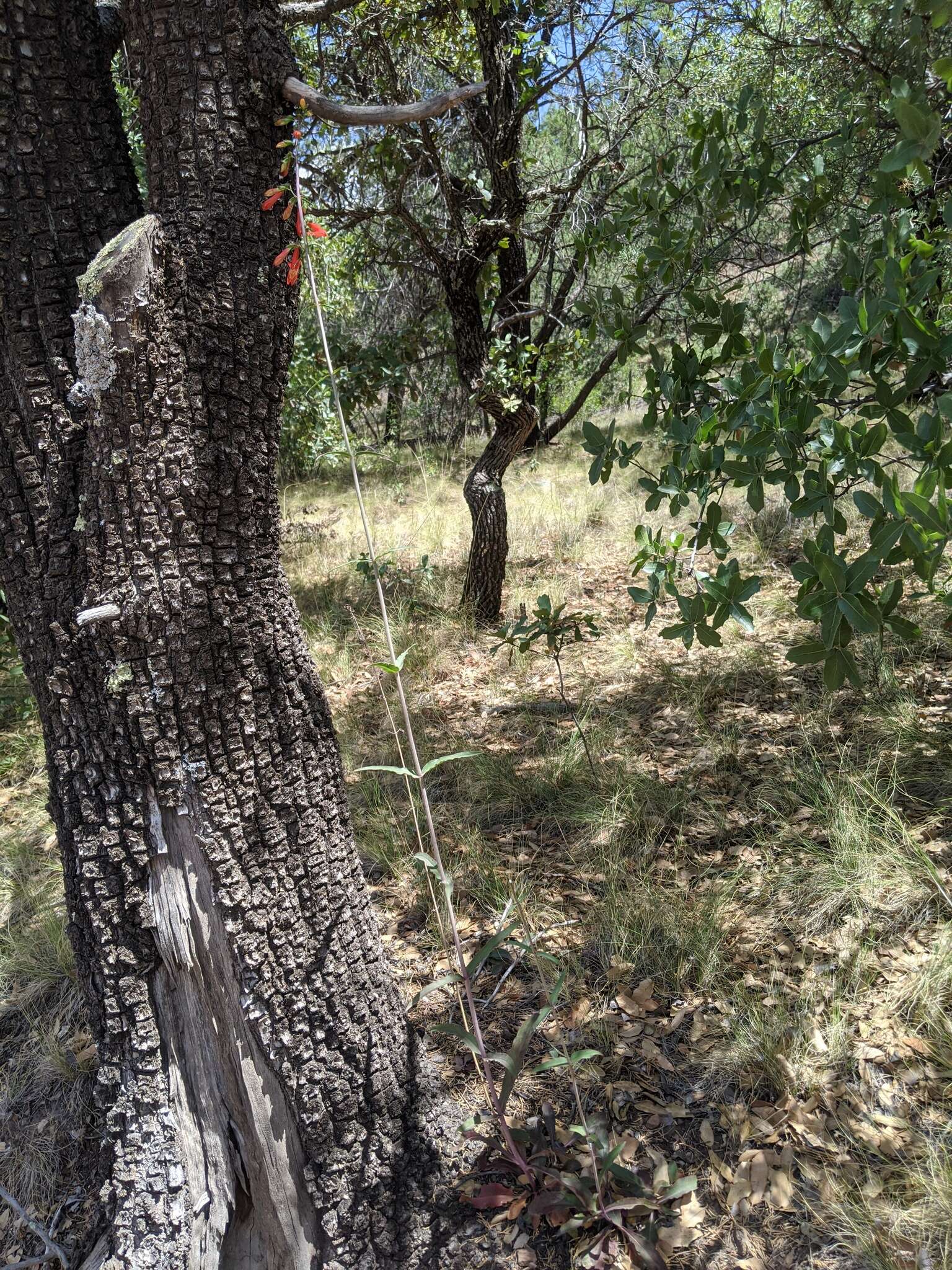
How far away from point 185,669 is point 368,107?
3.42 feet

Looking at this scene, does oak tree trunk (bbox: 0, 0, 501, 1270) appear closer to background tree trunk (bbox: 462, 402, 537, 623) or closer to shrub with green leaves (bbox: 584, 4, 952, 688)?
shrub with green leaves (bbox: 584, 4, 952, 688)

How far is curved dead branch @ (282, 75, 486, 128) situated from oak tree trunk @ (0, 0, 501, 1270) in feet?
0.18

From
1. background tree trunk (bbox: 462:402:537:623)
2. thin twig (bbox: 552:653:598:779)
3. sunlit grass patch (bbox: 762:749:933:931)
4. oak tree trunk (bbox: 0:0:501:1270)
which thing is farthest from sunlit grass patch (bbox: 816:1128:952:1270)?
background tree trunk (bbox: 462:402:537:623)

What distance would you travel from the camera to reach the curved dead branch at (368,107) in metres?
1.23

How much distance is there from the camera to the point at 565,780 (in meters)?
3.06

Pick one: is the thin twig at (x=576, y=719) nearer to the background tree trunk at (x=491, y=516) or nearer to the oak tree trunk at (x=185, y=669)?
the background tree trunk at (x=491, y=516)

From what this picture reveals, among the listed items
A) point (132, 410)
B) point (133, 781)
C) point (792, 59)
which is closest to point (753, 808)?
point (133, 781)

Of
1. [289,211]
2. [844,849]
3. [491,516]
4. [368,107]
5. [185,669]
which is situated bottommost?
[844,849]

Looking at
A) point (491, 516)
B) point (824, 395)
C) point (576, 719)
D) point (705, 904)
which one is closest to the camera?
point (824, 395)

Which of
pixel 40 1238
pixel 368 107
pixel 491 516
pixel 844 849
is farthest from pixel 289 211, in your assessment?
pixel 491 516

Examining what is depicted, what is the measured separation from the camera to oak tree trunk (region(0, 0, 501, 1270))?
1.34 m

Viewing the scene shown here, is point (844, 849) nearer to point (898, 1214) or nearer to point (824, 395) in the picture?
point (898, 1214)

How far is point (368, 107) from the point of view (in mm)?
1320

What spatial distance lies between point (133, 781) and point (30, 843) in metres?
2.30
